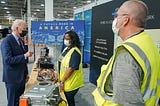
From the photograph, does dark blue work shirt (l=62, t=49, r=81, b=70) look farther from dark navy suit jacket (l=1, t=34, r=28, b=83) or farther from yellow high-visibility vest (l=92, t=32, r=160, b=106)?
yellow high-visibility vest (l=92, t=32, r=160, b=106)

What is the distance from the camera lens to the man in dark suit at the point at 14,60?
8.91 feet

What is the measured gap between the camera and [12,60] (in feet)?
8.84

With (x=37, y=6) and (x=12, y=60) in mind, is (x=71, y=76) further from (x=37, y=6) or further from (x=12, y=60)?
(x=37, y=6)

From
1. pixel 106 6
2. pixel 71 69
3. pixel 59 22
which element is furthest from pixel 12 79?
pixel 59 22

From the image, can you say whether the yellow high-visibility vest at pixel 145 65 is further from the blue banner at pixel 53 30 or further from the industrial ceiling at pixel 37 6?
the industrial ceiling at pixel 37 6

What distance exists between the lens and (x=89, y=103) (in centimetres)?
437

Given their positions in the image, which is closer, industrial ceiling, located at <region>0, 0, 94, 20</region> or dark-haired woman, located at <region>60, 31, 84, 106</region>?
dark-haired woman, located at <region>60, 31, 84, 106</region>

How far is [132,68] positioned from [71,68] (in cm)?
175

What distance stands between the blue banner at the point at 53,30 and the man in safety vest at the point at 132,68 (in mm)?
5876

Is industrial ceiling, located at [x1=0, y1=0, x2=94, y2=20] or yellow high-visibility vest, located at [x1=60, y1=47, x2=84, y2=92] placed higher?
industrial ceiling, located at [x1=0, y1=0, x2=94, y2=20]

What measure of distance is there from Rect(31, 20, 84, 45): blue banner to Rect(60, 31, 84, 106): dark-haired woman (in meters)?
4.17

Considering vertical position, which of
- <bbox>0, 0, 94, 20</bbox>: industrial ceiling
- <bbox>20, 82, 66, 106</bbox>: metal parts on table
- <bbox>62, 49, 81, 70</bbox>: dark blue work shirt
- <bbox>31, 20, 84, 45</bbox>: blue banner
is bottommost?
<bbox>20, 82, 66, 106</bbox>: metal parts on table

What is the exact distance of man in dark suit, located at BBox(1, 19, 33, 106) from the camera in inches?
107

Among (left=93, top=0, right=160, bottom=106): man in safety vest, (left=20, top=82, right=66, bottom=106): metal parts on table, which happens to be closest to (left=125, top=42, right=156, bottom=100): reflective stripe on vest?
(left=93, top=0, right=160, bottom=106): man in safety vest
